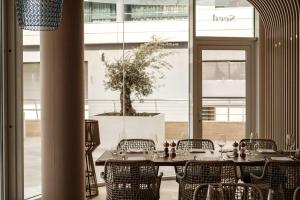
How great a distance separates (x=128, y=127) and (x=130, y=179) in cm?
342

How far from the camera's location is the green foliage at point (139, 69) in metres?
7.66

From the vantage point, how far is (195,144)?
6.26 meters

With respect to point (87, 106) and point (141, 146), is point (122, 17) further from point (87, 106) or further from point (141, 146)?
point (141, 146)

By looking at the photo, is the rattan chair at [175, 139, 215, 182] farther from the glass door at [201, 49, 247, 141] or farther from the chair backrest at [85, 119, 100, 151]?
the glass door at [201, 49, 247, 141]

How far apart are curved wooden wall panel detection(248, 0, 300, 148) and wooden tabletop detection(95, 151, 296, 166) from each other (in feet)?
3.71

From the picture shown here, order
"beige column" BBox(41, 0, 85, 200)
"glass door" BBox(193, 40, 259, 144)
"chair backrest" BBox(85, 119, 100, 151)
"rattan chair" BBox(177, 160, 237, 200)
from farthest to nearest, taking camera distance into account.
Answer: "glass door" BBox(193, 40, 259, 144)
"chair backrest" BBox(85, 119, 100, 151)
"beige column" BBox(41, 0, 85, 200)
"rattan chair" BBox(177, 160, 237, 200)

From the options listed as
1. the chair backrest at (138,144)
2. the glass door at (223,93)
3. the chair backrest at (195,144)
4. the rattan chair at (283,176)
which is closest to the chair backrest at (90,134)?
the chair backrest at (138,144)

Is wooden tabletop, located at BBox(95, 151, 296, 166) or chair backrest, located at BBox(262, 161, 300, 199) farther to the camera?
wooden tabletop, located at BBox(95, 151, 296, 166)

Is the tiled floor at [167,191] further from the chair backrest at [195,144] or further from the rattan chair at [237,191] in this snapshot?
the rattan chair at [237,191]

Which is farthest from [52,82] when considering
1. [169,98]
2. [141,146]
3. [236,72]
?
[236,72]

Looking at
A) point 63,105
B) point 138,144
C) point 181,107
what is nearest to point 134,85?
point 181,107

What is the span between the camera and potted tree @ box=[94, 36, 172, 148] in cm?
767

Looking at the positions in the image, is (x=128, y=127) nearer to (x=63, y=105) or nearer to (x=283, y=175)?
(x=63, y=105)

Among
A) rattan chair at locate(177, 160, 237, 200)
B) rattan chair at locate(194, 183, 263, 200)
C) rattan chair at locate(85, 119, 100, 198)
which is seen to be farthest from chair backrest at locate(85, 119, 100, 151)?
rattan chair at locate(194, 183, 263, 200)
